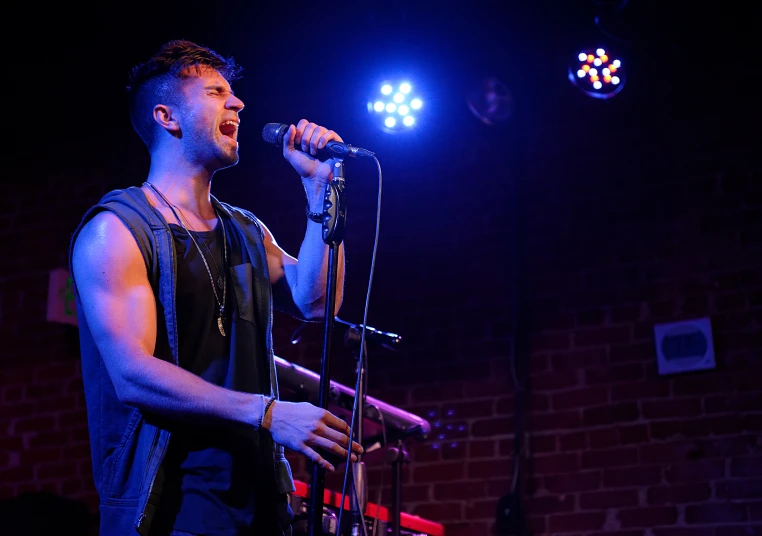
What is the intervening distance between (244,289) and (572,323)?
243cm

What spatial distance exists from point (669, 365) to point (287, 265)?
2217 millimetres

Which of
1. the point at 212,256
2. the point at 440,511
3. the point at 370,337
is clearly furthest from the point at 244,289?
the point at 440,511

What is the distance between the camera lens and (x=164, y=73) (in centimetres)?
246

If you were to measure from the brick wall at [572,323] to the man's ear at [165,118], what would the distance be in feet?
7.88

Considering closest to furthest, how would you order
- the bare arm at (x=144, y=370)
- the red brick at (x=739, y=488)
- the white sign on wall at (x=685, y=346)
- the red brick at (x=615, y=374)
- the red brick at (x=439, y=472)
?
the bare arm at (x=144, y=370) → the red brick at (x=739, y=488) → the white sign on wall at (x=685, y=346) → the red brick at (x=615, y=374) → the red brick at (x=439, y=472)

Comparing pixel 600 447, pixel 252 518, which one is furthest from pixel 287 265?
pixel 600 447

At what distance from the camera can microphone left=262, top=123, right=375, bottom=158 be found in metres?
2.10

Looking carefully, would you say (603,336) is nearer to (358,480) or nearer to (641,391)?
(641,391)

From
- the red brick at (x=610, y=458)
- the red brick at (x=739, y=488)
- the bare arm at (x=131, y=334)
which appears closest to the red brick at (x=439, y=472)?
the red brick at (x=610, y=458)

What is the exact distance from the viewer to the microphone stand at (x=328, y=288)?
1.81 metres

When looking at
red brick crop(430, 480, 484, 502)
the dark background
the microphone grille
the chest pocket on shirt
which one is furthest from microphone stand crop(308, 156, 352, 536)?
red brick crop(430, 480, 484, 502)

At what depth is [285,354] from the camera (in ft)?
16.1

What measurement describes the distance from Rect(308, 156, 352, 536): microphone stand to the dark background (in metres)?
2.10

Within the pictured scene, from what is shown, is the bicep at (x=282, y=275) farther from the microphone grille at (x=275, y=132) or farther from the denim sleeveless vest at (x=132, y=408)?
the microphone grille at (x=275, y=132)
